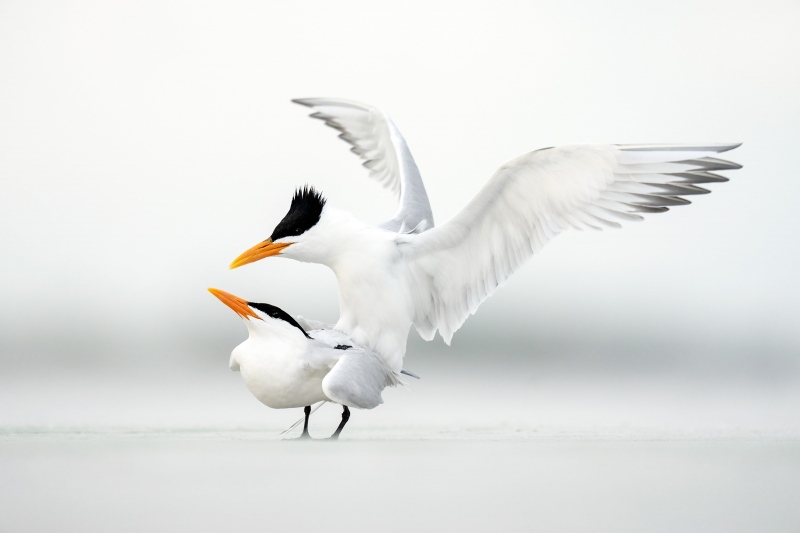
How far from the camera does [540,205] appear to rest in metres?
3.49

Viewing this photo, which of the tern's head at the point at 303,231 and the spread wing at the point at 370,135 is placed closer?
the tern's head at the point at 303,231

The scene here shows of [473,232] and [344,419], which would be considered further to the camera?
[473,232]

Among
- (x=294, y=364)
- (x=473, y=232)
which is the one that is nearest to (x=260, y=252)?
(x=294, y=364)

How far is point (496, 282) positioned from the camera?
12.2 ft

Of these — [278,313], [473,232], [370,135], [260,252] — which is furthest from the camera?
[370,135]

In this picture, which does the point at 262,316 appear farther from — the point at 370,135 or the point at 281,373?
the point at 370,135

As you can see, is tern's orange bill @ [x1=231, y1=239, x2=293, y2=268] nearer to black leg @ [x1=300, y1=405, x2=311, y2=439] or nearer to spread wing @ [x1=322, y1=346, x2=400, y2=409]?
spread wing @ [x1=322, y1=346, x2=400, y2=409]

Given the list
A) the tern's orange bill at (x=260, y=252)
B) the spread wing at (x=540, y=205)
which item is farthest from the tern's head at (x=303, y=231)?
the spread wing at (x=540, y=205)

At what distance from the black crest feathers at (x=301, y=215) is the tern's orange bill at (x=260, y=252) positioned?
0.09 ft

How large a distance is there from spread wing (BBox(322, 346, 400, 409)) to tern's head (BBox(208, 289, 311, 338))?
20 cm

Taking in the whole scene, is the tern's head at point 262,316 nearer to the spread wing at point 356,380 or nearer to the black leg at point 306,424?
the spread wing at point 356,380

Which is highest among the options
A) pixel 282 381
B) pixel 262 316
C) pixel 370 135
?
pixel 370 135

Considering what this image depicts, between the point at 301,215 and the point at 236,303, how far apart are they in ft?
1.34

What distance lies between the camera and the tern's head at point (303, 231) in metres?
3.46
